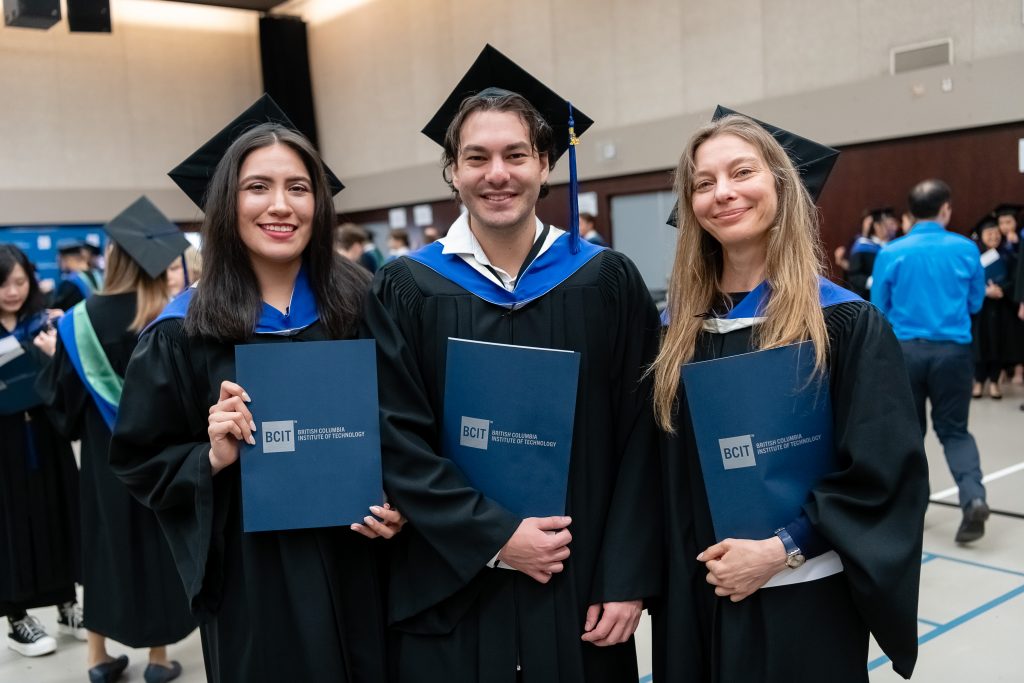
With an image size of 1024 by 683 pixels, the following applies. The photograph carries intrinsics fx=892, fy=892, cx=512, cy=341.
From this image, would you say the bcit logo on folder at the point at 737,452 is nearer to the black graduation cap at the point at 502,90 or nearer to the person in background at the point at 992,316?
the black graduation cap at the point at 502,90

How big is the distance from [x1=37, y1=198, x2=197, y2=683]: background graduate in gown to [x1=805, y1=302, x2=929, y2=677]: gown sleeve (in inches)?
114

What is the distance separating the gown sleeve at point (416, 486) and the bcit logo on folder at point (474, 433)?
68 mm

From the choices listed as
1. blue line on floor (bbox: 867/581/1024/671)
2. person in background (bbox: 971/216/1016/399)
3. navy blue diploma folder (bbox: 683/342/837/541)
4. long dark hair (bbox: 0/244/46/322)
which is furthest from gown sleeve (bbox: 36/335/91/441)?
person in background (bbox: 971/216/1016/399)

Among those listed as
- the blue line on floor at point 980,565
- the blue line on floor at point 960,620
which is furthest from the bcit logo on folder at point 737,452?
the blue line on floor at point 980,565

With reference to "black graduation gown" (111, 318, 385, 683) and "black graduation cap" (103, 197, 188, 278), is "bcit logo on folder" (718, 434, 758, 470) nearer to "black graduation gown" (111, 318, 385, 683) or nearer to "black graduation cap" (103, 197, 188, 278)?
"black graduation gown" (111, 318, 385, 683)

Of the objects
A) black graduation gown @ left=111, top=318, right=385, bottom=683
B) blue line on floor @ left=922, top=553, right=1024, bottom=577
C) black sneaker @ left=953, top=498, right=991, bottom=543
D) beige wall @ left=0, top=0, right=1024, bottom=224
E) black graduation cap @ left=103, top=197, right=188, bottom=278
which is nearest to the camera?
black graduation gown @ left=111, top=318, right=385, bottom=683

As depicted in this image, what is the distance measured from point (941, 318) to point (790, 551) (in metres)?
3.87

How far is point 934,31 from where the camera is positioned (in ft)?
30.9

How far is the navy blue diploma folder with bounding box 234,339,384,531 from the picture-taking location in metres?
2.10

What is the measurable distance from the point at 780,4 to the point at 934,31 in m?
1.89

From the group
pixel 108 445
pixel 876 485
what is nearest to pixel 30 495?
pixel 108 445

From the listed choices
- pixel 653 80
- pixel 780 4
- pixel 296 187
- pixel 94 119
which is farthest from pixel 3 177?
pixel 296 187

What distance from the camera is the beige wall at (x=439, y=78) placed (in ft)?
32.0

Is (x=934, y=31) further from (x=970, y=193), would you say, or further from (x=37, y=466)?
(x=37, y=466)
